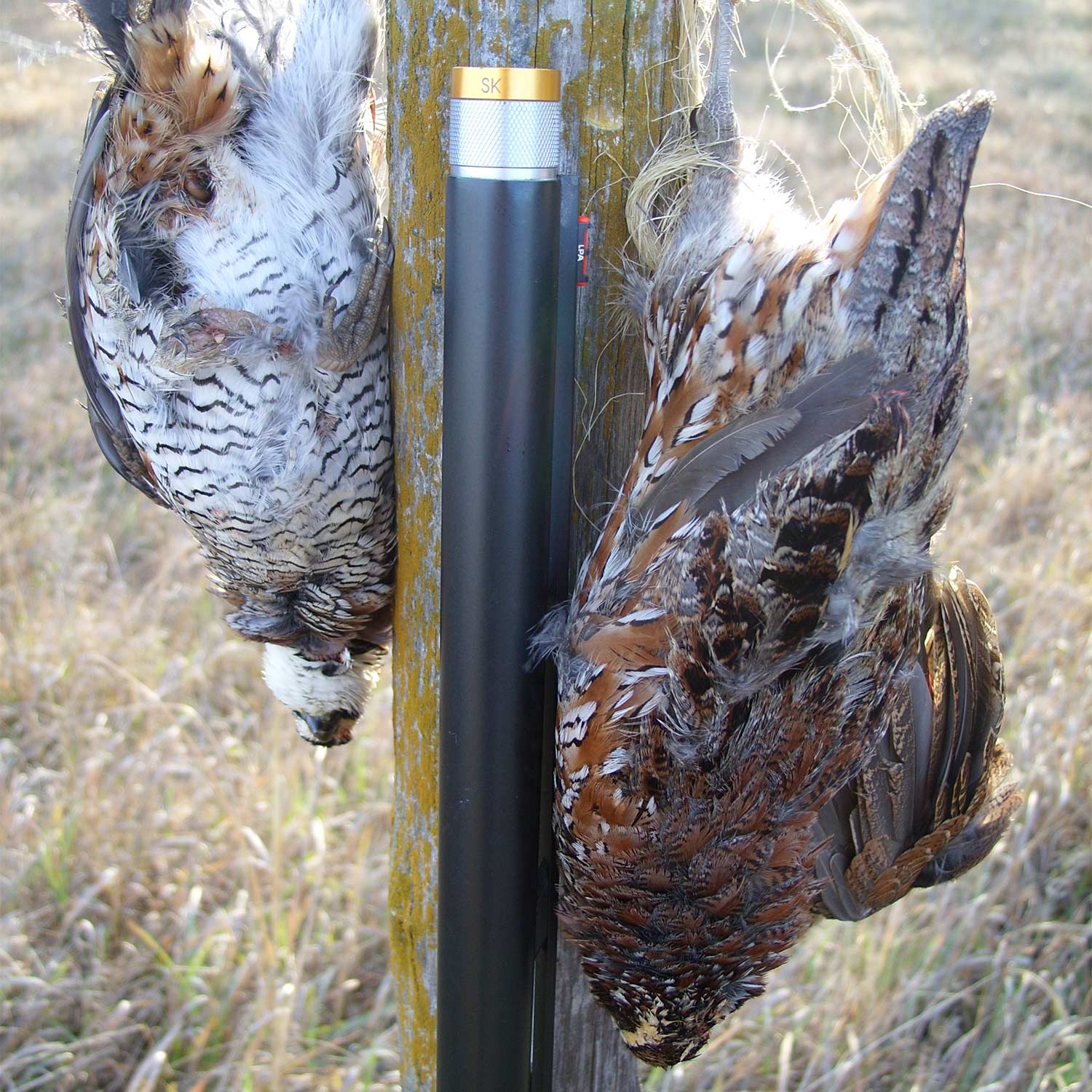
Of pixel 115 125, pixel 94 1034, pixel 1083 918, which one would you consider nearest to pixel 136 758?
pixel 94 1034

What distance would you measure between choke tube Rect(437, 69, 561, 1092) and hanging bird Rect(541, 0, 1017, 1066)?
87mm

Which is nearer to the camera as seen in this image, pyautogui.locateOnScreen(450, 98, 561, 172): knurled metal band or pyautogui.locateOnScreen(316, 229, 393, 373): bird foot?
pyautogui.locateOnScreen(450, 98, 561, 172): knurled metal band

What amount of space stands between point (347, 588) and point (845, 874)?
112 centimetres

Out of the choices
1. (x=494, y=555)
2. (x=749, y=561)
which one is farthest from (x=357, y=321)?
(x=749, y=561)

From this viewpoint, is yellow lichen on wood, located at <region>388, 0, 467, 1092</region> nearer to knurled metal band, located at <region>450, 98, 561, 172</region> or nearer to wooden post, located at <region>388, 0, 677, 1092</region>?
wooden post, located at <region>388, 0, 677, 1092</region>

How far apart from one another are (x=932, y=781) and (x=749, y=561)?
→ 0.88m

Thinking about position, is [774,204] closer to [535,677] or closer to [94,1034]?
[535,677]

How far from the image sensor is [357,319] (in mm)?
1724

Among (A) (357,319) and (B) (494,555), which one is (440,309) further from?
(B) (494,555)

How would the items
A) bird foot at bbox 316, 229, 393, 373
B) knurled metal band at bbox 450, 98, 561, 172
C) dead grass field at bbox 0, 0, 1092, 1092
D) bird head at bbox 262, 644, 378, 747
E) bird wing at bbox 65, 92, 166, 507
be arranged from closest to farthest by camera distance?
1. knurled metal band at bbox 450, 98, 561, 172
2. bird foot at bbox 316, 229, 393, 373
3. bird wing at bbox 65, 92, 166, 507
4. bird head at bbox 262, 644, 378, 747
5. dead grass field at bbox 0, 0, 1092, 1092

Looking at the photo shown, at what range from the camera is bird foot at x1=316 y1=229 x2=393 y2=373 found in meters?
1.71

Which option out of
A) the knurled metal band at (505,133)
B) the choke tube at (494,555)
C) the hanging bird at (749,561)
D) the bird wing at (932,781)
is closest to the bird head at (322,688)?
the choke tube at (494,555)

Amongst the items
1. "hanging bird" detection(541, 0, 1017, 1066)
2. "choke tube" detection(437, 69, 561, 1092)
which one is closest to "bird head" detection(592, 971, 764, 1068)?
"hanging bird" detection(541, 0, 1017, 1066)

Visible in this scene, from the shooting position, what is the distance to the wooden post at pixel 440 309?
1432 mm
